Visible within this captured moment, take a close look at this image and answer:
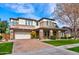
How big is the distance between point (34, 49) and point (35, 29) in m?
0.35

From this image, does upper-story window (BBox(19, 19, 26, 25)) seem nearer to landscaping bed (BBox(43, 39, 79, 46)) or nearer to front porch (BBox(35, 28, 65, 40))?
front porch (BBox(35, 28, 65, 40))

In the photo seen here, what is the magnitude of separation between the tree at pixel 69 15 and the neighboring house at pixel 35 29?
161mm

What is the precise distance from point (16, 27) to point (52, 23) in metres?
0.63

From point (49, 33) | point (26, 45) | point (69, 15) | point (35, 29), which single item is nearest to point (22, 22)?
point (35, 29)

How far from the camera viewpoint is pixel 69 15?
3.96 metres

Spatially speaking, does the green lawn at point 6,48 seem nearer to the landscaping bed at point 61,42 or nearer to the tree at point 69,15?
the landscaping bed at point 61,42

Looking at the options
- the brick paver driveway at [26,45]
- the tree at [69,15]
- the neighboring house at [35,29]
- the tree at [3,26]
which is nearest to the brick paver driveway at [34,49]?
the brick paver driveway at [26,45]

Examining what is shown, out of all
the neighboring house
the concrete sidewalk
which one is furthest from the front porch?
the concrete sidewalk

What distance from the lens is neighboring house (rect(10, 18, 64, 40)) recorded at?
392 cm

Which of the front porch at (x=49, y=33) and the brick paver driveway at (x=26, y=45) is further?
the front porch at (x=49, y=33)

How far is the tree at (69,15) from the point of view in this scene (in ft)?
12.8

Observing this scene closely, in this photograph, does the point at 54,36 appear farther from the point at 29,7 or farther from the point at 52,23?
the point at 29,7

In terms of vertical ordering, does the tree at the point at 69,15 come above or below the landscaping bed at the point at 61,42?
above

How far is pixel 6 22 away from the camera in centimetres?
387
